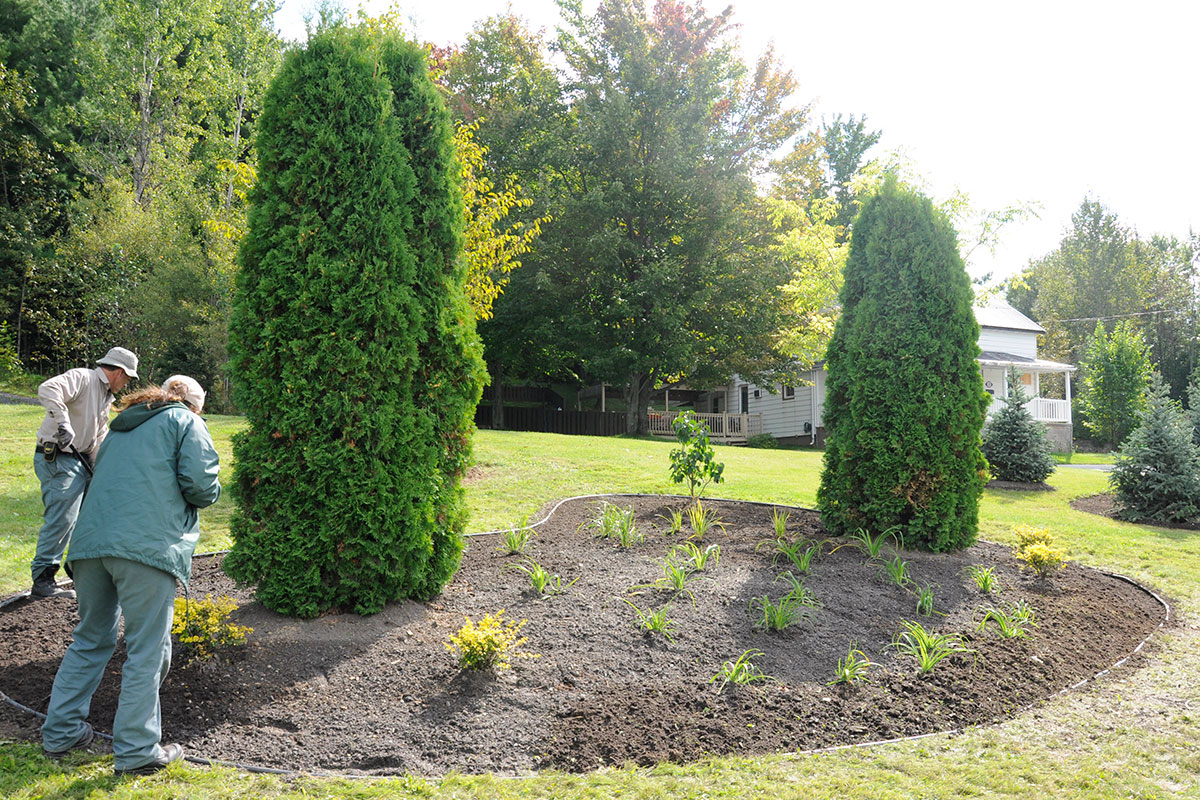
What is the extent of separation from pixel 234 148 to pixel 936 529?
26.5 m

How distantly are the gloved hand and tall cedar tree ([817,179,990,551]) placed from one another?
6433mm

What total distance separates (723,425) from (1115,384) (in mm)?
17390

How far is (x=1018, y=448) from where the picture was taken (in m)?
14.8

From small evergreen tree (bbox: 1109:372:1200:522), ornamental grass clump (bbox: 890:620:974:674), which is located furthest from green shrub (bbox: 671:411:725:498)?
small evergreen tree (bbox: 1109:372:1200:522)

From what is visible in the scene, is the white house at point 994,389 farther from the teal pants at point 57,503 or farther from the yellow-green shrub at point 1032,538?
the teal pants at point 57,503

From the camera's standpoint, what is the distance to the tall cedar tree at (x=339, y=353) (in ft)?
15.7

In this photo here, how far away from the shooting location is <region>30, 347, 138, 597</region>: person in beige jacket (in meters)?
5.40

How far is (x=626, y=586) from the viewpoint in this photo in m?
5.68

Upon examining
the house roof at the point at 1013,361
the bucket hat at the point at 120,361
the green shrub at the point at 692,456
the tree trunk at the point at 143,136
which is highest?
the tree trunk at the point at 143,136

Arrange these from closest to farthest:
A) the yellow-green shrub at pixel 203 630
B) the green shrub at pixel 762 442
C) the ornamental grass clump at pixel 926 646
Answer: the yellow-green shrub at pixel 203 630
the ornamental grass clump at pixel 926 646
the green shrub at pixel 762 442

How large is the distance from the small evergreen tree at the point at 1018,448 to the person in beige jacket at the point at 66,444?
14.3m

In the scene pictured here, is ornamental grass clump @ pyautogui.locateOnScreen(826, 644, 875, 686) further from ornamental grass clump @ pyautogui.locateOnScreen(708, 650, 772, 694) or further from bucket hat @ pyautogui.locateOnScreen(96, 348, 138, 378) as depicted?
bucket hat @ pyautogui.locateOnScreen(96, 348, 138, 378)

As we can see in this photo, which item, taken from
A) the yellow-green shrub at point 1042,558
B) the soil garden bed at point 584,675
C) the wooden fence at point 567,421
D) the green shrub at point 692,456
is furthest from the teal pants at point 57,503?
the wooden fence at point 567,421

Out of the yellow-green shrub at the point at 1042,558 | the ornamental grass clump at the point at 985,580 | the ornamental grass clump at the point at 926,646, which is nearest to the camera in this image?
the ornamental grass clump at the point at 926,646
